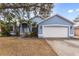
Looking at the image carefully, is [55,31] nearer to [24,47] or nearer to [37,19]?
[37,19]

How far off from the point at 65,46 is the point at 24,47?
491 millimetres

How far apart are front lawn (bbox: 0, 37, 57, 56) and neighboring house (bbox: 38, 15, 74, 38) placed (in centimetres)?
11

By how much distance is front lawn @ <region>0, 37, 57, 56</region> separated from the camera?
2.80 meters

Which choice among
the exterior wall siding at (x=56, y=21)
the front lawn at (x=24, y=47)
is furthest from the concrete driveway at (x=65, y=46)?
the exterior wall siding at (x=56, y=21)

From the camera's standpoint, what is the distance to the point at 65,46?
2818 mm

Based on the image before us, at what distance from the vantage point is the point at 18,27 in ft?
9.34

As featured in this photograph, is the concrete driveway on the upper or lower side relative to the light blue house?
lower

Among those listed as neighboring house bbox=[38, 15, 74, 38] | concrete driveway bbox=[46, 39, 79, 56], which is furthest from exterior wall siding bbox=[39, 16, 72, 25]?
concrete driveway bbox=[46, 39, 79, 56]

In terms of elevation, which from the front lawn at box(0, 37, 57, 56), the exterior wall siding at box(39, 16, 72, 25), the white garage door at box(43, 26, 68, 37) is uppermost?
the exterior wall siding at box(39, 16, 72, 25)

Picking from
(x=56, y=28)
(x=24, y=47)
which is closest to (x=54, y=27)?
(x=56, y=28)

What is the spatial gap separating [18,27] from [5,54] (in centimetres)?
36

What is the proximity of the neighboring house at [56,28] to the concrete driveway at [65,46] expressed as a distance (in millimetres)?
68

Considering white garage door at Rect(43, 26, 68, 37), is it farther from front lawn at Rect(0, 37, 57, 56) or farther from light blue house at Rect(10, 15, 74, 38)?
front lawn at Rect(0, 37, 57, 56)

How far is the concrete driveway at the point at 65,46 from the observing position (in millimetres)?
2801
